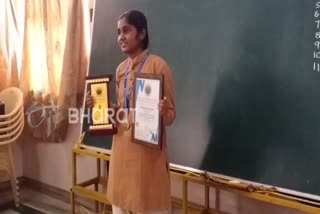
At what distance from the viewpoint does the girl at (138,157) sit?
1.52 meters

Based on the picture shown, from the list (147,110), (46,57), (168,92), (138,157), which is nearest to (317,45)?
(168,92)

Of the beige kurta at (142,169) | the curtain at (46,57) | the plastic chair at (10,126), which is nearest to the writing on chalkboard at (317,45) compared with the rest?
the beige kurta at (142,169)

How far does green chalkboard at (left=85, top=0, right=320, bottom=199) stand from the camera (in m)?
1.51

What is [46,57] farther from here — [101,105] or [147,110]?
[147,110]

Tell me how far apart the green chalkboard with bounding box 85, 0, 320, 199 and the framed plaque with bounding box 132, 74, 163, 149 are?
0.41 metres

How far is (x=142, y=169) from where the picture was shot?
153 centimetres

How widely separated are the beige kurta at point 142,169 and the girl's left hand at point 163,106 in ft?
0.15

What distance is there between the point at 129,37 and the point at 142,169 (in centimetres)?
55

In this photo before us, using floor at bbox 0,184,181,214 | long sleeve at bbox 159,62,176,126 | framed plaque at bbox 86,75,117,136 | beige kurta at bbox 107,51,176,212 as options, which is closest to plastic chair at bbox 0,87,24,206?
floor at bbox 0,184,181,214

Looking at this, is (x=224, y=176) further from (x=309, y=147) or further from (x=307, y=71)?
(x=307, y=71)

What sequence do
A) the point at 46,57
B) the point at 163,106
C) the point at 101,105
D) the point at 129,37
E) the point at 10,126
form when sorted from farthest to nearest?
the point at 46,57 < the point at 10,126 < the point at 101,105 < the point at 129,37 < the point at 163,106

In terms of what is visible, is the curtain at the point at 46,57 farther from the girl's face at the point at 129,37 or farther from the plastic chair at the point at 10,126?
the girl's face at the point at 129,37

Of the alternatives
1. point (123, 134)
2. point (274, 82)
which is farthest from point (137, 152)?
point (274, 82)

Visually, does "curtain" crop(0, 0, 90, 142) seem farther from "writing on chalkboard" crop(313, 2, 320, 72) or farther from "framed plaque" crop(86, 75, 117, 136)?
"writing on chalkboard" crop(313, 2, 320, 72)
